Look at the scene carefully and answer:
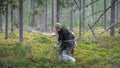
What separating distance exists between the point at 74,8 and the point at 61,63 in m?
11.1

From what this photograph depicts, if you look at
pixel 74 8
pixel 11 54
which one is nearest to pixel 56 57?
pixel 11 54

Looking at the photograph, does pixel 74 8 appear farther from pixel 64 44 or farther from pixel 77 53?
pixel 77 53

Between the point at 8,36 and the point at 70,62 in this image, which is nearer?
the point at 70,62

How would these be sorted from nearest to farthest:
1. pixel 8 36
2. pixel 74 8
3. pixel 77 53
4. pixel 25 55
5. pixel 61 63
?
pixel 74 8, pixel 61 63, pixel 25 55, pixel 77 53, pixel 8 36

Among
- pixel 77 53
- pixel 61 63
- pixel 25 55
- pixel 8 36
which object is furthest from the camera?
pixel 8 36

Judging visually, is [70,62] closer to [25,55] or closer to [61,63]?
[61,63]

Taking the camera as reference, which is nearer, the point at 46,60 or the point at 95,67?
the point at 95,67

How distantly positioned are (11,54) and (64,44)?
388cm

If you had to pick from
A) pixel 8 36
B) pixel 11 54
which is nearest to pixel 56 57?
pixel 11 54

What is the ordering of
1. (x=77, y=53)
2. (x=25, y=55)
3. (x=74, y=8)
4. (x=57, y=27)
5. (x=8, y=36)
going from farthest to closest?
(x=8, y=36) → (x=77, y=53) → (x=25, y=55) → (x=57, y=27) → (x=74, y=8)

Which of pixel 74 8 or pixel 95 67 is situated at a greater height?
pixel 74 8

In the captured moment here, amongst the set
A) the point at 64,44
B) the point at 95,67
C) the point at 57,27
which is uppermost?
the point at 57,27

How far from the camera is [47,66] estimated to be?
42.2ft

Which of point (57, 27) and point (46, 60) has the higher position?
point (57, 27)
